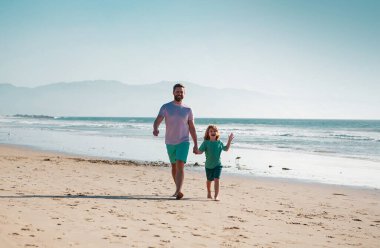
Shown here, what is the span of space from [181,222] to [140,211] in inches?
34.9

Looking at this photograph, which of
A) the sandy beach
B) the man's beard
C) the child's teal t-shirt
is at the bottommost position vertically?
the sandy beach

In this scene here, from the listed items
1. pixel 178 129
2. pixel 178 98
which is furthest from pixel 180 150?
pixel 178 98

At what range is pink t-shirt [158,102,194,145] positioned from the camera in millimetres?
7668

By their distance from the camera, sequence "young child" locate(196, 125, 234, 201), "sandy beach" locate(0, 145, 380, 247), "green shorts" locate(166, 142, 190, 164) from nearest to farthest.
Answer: "sandy beach" locate(0, 145, 380, 247) → "green shorts" locate(166, 142, 190, 164) → "young child" locate(196, 125, 234, 201)

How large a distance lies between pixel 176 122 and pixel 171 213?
1.94 m

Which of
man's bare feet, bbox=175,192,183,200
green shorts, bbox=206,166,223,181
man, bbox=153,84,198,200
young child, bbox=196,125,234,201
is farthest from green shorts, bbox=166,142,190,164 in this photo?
green shorts, bbox=206,166,223,181

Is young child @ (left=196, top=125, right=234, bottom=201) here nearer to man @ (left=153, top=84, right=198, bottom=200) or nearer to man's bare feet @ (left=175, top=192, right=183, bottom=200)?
man @ (left=153, top=84, right=198, bottom=200)

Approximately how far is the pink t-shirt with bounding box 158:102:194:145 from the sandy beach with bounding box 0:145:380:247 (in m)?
1.19

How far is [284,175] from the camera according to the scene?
12.4 metres

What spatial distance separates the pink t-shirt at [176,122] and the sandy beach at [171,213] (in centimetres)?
119

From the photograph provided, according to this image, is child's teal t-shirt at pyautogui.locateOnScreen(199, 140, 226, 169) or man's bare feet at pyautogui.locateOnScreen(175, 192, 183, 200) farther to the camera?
child's teal t-shirt at pyautogui.locateOnScreen(199, 140, 226, 169)

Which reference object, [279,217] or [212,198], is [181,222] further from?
[212,198]

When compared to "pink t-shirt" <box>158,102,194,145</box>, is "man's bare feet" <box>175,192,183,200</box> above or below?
below

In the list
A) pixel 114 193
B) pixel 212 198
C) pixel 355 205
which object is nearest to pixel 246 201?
pixel 212 198
